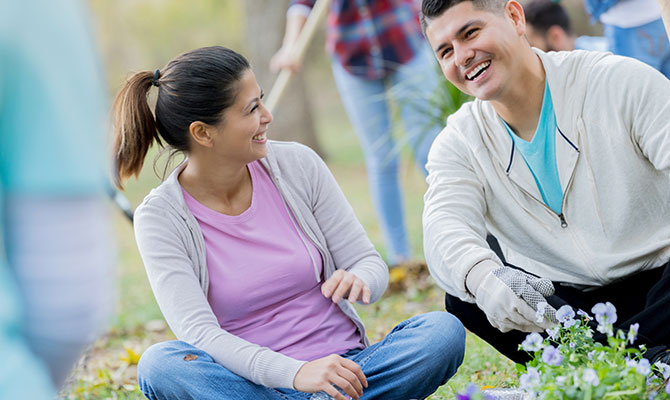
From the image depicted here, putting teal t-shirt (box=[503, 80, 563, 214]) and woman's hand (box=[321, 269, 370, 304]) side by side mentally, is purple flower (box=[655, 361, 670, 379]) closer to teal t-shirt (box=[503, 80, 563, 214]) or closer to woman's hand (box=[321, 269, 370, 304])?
teal t-shirt (box=[503, 80, 563, 214])

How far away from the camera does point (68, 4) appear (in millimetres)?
1030

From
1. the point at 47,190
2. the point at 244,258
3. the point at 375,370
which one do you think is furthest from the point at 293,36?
the point at 47,190

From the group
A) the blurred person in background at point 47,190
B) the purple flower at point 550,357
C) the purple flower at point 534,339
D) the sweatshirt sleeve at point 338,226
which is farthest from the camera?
the sweatshirt sleeve at point 338,226

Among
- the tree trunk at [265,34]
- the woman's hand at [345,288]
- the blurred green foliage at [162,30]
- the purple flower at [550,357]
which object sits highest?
the purple flower at [550,357]

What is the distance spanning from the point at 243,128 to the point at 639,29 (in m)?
2.10

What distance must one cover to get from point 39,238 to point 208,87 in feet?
4.73

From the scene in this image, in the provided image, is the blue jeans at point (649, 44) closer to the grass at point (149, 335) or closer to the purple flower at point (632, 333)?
the grass at point (149, 335)

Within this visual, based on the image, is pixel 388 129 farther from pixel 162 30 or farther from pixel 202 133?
pixel 162 30

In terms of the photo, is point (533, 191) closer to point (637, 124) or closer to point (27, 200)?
point (637, 124)

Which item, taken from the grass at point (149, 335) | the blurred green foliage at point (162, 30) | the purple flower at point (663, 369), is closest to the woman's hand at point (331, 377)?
the grass at point (149, 335)

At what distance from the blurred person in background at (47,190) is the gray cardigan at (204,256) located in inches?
46.5

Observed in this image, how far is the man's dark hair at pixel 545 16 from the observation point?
4.31 m

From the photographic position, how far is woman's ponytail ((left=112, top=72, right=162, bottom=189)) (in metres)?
2.44


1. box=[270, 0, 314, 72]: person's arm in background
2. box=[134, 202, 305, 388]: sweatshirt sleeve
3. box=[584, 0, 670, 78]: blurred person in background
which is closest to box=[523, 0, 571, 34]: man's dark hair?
box=[584, 0, 670, 78]: blurred person in background
